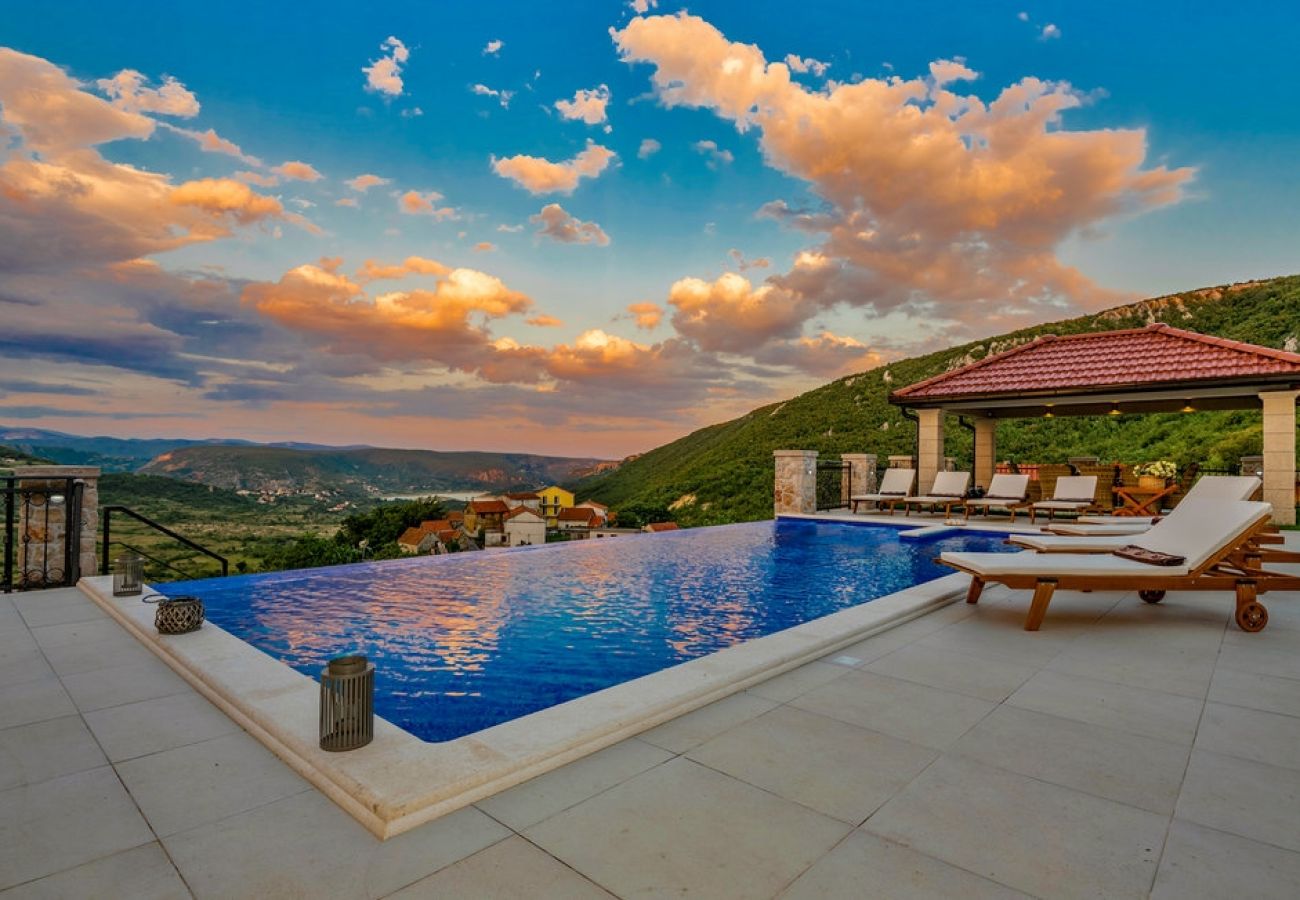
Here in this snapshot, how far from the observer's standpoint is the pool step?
12.6m

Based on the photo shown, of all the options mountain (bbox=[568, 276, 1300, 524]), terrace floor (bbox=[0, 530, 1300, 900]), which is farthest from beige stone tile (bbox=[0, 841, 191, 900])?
mountain (bbox=[568, 276, 1300, 524])

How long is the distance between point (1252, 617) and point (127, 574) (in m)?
10.2

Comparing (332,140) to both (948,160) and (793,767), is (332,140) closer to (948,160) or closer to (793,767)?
(948,160)

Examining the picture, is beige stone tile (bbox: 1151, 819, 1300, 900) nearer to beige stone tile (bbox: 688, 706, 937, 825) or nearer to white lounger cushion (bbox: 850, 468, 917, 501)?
beige stone tile (bbox: 688, 706, 937, 825)

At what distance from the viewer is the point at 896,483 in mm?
16172

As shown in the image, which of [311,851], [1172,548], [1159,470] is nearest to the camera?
[311,851]

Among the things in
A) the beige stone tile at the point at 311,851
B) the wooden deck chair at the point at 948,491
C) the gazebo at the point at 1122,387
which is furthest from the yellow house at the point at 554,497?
the beige stone tile at the point at 311,851

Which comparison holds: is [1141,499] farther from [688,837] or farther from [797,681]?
[688,837]

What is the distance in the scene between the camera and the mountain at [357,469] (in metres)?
58.0

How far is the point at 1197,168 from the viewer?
60.8 feet

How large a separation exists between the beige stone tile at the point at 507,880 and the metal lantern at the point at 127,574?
5908mm

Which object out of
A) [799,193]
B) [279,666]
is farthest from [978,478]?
[279,666]

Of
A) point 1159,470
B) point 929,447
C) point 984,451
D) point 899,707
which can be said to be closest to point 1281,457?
point 1159,470

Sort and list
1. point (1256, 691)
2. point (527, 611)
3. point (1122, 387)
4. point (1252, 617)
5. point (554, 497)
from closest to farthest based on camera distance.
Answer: point (1256, 691), point (1252, 617), point (527, 611), point (1122, 387), point (554, 497)
